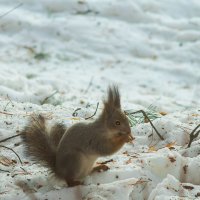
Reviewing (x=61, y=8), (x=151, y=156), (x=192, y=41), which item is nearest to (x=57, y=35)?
(x=61, y=8)

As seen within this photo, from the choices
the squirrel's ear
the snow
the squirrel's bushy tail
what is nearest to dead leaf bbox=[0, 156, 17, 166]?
the snow

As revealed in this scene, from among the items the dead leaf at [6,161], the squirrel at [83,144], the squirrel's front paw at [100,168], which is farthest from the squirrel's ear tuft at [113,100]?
the dead leaf at [6,161]

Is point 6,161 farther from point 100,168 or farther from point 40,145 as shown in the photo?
point 100,168

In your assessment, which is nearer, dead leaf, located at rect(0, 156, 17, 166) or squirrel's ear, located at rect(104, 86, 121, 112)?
squirrel's ear, located at rect(104, 86, 121, 112)

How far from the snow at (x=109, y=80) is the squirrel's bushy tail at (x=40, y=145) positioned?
0.30 feet

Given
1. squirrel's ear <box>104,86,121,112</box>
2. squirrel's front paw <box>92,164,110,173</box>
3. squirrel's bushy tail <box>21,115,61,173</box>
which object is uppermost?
squirrel's ear <box>104,86,121,112</box>

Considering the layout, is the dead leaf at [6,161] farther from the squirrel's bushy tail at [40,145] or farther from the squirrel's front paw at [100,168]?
the squirrel's front paw at [100,168]

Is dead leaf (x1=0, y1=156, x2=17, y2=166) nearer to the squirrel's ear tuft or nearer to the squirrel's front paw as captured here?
the squirrel's front paw

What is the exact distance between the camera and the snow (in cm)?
276

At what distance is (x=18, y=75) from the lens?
221 inches

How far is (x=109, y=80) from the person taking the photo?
6055 mm

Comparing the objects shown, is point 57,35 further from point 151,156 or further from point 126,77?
point 151,156

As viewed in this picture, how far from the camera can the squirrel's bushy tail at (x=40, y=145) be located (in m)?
2.76

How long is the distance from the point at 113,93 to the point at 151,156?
0.42 meters
